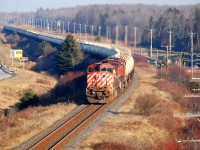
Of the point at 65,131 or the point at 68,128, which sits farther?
the point at 68,128

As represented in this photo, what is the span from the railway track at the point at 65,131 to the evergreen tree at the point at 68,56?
42218 millimetres

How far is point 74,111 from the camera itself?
26.0 metres

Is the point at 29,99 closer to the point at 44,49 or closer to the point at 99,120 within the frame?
the point at 99,120

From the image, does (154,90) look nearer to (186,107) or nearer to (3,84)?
(186,107)

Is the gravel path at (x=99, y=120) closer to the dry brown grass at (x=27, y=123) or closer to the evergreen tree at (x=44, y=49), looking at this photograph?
the dry brown grass at (x=27, y=123)

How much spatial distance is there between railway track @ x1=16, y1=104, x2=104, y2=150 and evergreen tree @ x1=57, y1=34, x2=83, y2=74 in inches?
1662

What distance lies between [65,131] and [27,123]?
3066mm

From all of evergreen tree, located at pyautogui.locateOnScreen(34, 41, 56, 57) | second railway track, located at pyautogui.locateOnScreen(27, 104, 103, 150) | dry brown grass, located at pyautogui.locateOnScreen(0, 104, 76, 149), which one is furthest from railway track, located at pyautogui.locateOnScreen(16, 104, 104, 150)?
evergreen tree, located at pyautogui.locateOnScreen(34, 41, 56, 57)

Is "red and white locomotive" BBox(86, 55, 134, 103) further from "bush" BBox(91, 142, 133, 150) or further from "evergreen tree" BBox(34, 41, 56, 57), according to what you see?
"evergreen tree" BBox(34, 41, 56, 57)

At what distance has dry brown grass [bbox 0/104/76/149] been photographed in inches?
793

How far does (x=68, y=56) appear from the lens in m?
69.5

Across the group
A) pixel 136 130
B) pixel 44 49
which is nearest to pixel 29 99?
pixel 136 130

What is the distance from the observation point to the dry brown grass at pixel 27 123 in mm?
20130

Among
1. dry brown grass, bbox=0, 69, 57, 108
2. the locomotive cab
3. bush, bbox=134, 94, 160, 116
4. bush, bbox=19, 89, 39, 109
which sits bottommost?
dry brown grass, bbox=0, 69, 57, 108
